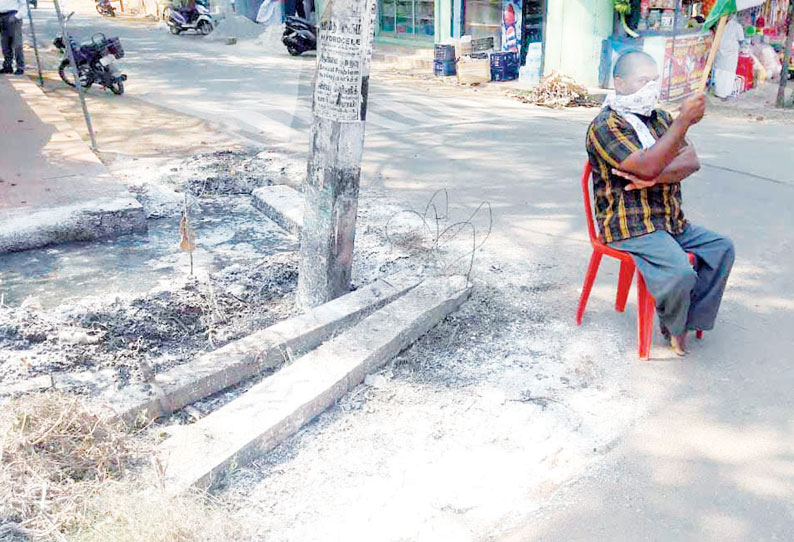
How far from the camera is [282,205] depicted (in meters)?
5.55

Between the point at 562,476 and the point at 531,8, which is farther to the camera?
the point at 531,8

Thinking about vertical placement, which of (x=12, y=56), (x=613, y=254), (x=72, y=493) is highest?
(x=12, y=56)

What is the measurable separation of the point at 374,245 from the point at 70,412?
8.87ft

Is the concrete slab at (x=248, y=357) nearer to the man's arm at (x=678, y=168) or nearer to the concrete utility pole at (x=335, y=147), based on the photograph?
the concrete utility pole at (x=335, y=147)

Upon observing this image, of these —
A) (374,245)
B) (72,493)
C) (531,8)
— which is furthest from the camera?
(531,8)

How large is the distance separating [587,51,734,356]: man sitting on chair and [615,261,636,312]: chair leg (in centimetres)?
37

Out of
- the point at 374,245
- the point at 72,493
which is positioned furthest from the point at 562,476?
the point at 374,245

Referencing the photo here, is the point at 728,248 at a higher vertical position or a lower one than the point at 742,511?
higher

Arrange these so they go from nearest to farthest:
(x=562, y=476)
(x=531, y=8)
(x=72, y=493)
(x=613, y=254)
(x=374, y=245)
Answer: (x=72, y=493) → (x=562, y=476) → (x=613, y=254) → (x=374, y=245) → (x=531, y=8)

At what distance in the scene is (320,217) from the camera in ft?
12.7

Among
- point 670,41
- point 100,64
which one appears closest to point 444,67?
point 670,41

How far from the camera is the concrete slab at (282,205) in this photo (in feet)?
17.3

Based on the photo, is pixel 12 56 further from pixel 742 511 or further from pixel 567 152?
pixel 742 511

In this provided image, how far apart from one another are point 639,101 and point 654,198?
477mm
